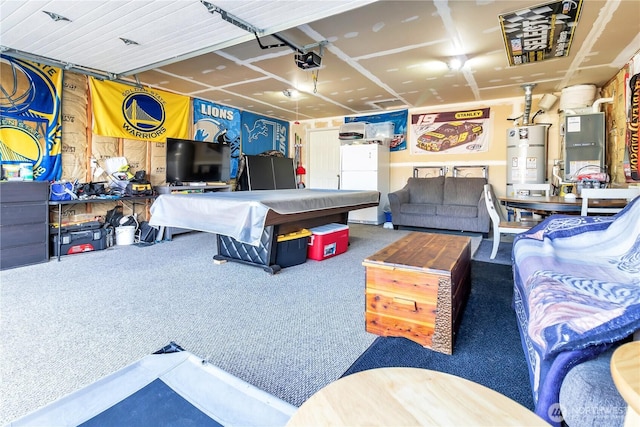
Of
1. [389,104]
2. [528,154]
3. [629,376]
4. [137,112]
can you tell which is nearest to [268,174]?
[137,112]

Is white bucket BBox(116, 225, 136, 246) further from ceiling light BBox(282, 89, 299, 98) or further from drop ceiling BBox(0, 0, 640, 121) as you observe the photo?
ceiling light BBox(282, 89, 299, 98)

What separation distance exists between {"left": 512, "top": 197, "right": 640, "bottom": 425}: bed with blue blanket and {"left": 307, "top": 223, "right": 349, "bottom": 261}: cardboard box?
2052 mm

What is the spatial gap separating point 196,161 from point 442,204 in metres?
4.52

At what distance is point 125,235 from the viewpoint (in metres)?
4.63

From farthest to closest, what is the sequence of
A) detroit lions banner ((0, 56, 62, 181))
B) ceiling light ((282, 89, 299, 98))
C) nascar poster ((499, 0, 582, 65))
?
ceiling light ((282, 89, 299, 98)), detroit lions banner ((0, 56, 62, 181)), nascar poster ((499, 0, 582, 65))

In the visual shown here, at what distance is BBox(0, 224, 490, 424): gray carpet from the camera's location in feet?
5.16

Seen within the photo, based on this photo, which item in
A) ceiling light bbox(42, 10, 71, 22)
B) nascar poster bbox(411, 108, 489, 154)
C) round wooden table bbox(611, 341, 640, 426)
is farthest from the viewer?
nascar poster bbox(411, 108, 489, 154)

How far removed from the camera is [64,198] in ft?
12.8

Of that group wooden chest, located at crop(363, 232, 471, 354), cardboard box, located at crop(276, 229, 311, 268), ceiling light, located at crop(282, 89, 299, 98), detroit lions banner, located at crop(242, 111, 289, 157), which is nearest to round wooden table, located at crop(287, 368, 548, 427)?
wooden chest, located at crop(363, 232, 471, 354)

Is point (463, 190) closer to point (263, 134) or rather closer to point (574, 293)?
point (263, 134)

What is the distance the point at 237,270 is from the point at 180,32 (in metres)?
2.38

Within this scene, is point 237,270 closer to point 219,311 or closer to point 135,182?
point 219,311

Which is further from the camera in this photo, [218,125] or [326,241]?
[218,125]

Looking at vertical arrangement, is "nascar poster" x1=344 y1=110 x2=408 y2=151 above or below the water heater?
above
